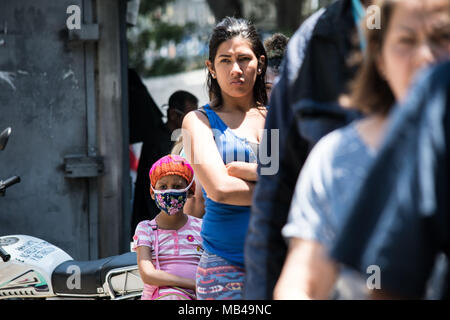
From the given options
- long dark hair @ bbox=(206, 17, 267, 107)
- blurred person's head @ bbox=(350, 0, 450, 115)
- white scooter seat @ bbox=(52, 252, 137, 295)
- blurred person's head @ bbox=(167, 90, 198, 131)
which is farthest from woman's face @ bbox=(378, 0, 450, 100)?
blurred person's head @ bbox=(167, 90, 198, 131)

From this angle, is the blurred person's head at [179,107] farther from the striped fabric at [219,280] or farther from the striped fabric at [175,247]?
the striped fabric at [219,280]

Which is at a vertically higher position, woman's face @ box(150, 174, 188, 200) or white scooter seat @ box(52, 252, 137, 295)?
woman's face @ box(150, 174, 188, 200)

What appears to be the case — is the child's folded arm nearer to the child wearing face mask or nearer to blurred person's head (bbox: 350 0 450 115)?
the child wearing face mask

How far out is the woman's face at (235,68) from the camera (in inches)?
112

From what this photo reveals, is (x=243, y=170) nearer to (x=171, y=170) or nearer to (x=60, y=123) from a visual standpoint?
(x=171, y=170)

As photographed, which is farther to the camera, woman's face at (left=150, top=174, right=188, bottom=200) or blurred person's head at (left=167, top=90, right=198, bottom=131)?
blurred person's head at (left=167, top=90, right=198, bottom=131)

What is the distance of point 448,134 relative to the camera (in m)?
1.04

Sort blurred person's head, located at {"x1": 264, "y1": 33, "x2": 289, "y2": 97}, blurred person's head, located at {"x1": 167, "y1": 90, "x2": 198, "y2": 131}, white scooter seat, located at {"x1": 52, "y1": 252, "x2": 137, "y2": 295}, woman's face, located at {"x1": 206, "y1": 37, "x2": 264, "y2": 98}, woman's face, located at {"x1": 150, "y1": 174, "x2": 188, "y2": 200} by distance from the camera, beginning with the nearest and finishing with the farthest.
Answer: woman's face, located at {"x1": 206, "y1": 37, "x2": 264, "y2": 98} → woman's face, located at {"x1": 150, "y1": 174, "x2": 188, "y2": 200} → blurred person's head, located at {"x1": 264, "y1": 33, "x2": 289, "y2": 97} → white scooter seat, located at {"x1": 52, "y1": 252, "x2": 137, "y2": 295} → blurred person's head, located at {"x1": 167, "y1": 90, "x2": 198, "y2": 131}

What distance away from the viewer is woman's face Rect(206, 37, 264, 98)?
9.34ft

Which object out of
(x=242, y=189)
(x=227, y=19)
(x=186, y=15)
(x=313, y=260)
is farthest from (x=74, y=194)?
(x=186, y=15)

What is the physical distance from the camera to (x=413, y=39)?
1.16 meters

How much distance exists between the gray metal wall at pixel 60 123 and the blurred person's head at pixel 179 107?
1.85 feet

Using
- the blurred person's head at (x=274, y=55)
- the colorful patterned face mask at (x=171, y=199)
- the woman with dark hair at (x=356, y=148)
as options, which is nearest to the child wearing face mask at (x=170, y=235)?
the colorful patterned face mask at (x=171, y=199)
